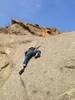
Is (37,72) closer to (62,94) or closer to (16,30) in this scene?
(62,94)

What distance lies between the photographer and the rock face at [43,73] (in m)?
18.3

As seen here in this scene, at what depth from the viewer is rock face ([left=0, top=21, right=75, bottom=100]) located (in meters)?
18.3

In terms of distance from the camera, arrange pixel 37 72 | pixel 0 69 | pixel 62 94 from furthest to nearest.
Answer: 1. pixel 0 69
2. pixel 37 72
3. pixel 62 94

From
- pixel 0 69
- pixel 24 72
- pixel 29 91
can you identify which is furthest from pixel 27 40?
pixel 29 91

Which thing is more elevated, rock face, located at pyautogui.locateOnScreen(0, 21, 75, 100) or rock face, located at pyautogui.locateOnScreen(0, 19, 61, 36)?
rock face, located at pyautogui.locateOnScreen(0, 19, 61, 36)

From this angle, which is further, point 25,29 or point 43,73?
point 25,29

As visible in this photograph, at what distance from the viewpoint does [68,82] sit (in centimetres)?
1834

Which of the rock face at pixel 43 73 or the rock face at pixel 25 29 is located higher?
the rock face at pixel 25 29

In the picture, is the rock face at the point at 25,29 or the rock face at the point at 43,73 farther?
the rock face at the point at 25,29

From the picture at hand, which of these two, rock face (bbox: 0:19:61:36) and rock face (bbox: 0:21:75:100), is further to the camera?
rock face (bbox: 0:19:61:36)

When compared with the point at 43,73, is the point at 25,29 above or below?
above

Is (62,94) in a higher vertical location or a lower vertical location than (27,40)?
lower

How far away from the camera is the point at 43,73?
2005 cm

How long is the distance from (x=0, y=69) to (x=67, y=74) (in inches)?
307
